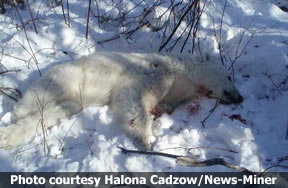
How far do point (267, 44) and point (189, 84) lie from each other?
5.50ft

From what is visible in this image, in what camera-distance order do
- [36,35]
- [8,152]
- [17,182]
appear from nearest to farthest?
[17,182], [8,152], [36,35]

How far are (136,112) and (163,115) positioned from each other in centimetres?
41

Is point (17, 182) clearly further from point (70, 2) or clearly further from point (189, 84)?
point (70, 2)

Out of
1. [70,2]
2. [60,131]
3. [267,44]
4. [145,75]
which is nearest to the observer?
[60,131]

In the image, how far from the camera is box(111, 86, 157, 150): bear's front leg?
336 centimetres

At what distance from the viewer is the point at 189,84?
165 inches

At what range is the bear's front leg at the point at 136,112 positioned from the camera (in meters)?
3.36

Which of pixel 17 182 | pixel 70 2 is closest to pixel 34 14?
pixel 70 2

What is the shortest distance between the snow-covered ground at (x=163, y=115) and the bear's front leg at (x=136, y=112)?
0.11 metres
